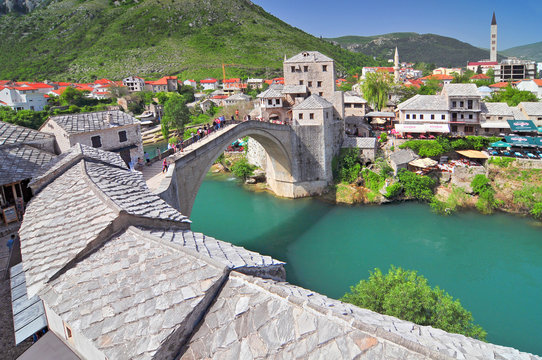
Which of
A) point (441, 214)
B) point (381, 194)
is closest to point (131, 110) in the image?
point (381, 194)

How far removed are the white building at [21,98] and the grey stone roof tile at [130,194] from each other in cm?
6278

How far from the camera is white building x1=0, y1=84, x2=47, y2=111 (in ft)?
200

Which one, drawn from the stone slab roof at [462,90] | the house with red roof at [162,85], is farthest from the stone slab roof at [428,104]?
the house with red roof at [162,85]

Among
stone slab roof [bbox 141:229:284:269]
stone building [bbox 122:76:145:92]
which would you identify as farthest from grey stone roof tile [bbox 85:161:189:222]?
stone building [bbox 122:76:145:92]

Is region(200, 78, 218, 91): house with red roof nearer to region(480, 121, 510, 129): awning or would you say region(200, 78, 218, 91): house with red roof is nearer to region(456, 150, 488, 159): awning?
region(480, 121, 510, 129): awning

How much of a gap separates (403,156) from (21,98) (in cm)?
6204

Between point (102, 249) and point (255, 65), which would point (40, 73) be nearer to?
point (255, 65)

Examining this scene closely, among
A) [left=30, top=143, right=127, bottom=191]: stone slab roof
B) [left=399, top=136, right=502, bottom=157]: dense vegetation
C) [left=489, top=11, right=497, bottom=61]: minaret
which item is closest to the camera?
[left=30, top=143, right=127, bottom=191]: stone slab roof

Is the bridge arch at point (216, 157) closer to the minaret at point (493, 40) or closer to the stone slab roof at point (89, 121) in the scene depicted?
the stone slab roof at point (89, 121)

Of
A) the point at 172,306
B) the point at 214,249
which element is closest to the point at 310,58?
the point at 214,249

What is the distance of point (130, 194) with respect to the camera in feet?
29.7

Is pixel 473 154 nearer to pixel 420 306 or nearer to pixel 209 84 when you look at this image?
pixel 420 306

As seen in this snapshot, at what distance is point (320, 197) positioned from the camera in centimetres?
3572

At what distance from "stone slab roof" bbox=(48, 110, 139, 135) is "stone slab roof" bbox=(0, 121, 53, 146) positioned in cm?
102
